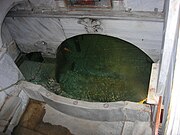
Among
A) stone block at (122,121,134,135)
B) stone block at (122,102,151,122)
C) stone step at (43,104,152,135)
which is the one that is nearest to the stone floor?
stone step at (43,104,152,135)

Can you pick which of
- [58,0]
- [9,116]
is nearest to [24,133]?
[9,116]

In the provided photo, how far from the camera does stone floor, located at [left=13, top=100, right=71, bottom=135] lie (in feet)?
23.7

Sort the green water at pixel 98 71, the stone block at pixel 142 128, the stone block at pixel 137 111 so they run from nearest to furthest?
the stone block at pixel 142 128, the stone block at pixel 137 111, the green water at pixel 98 71

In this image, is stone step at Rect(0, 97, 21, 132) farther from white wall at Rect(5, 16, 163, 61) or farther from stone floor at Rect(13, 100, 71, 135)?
white wall at Rect(5, 16, 163, 61)

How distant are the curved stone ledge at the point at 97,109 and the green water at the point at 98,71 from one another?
185cm

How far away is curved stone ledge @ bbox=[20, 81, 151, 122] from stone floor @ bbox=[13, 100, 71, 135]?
A: 39 centimetres

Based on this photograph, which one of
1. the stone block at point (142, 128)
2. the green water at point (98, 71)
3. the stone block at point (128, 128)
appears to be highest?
the stone block at point (142, 128)

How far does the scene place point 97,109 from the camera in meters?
6.61

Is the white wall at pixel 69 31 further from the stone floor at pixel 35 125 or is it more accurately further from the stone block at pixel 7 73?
the stone floor at pixel 35 125

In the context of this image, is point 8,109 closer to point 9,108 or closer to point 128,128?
point 9,108

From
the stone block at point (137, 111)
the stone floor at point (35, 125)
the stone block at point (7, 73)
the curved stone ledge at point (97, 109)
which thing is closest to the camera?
the stone block at point (137, 111)

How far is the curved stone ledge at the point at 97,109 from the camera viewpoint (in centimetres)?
629

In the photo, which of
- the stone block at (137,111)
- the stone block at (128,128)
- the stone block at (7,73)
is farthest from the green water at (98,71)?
the stone block at (137,111)

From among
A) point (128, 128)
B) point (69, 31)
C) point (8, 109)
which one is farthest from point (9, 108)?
point (69, 31)
